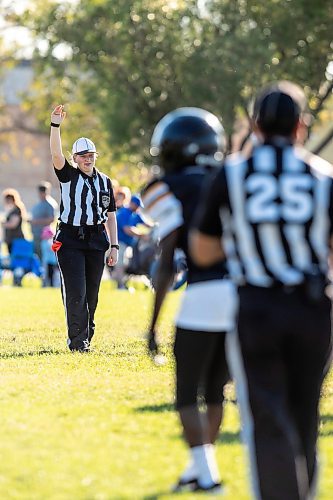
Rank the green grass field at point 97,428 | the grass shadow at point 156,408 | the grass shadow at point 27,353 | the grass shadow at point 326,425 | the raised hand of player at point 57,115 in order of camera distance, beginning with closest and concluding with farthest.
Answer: the green grass field at point 97,428 → the grass shadow at point 326,425 → the grass shadow at point 156,408 → the raised hand of player at point 57,115 → the grass shadow at point 27,353

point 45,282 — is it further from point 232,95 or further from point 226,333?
point 226,333

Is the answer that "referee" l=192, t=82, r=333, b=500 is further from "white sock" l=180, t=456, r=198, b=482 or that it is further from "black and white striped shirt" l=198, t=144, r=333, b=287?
"white sock" l=180, t=456, r=198, b=482

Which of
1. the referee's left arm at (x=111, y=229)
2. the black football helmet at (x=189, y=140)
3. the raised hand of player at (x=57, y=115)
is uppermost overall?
the raised hand of player at (x=57, y=115)

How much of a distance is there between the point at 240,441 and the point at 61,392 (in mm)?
2397

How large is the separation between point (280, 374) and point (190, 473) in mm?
1381

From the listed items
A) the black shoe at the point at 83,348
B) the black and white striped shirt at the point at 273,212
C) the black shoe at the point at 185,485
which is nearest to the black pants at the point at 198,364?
the black shoe at the point at 185,485

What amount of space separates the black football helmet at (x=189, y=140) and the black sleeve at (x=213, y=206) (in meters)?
1.00

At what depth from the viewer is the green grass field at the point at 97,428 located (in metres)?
6.32

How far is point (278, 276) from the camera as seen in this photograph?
5.01 metres

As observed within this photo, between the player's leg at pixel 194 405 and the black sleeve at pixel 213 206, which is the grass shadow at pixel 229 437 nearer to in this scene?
the player's leg at pixel 194 405

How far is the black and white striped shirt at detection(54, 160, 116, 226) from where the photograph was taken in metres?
11.9

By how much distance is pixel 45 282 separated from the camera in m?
26.7

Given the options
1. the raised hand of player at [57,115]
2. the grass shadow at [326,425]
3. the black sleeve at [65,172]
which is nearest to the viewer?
the grass shadow at [326,425]

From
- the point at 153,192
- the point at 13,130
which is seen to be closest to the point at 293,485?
the point at 153,192
